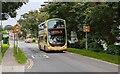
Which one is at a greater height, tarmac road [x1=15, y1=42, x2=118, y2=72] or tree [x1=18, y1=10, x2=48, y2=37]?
tree [x1=18, y1=10, x2=48, y2=37]

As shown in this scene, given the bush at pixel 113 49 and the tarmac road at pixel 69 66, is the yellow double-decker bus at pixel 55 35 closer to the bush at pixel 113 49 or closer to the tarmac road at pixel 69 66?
the bush at pixel 113 49

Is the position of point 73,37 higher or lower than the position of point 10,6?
lower

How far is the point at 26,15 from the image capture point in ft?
341

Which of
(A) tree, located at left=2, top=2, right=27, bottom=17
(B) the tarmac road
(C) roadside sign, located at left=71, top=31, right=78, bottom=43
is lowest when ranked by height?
(B) the tarmac road

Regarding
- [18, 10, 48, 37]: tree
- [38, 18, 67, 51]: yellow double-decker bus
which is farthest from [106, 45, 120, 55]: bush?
[18, 10, 48, 37]: tree

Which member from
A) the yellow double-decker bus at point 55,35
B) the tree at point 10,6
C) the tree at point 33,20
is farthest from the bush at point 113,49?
the tree at point 33,20

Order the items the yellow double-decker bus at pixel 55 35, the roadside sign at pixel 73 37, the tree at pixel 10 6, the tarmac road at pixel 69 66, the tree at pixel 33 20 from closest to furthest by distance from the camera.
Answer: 1. the tarmac road at pixel 69 66
2. the yellow double-decker bus at pixel 55 35
3. the tree at pixel 10 6
4. the roadside sign at pixel 73 37
5. the tree at pixel 33 20

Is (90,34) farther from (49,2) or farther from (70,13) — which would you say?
(49,2)

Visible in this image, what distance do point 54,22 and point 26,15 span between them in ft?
231

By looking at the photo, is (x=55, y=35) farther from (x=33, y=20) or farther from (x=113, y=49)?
(x=33, y=20)

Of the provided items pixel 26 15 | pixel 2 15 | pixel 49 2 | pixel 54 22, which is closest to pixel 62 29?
pixel 54 22

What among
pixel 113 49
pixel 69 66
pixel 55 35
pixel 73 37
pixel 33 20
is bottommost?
pixel 69 66

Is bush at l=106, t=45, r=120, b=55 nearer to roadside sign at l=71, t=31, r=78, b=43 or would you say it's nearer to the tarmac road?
the tarmac road

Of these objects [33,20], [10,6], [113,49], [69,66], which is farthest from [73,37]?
[33,20]
